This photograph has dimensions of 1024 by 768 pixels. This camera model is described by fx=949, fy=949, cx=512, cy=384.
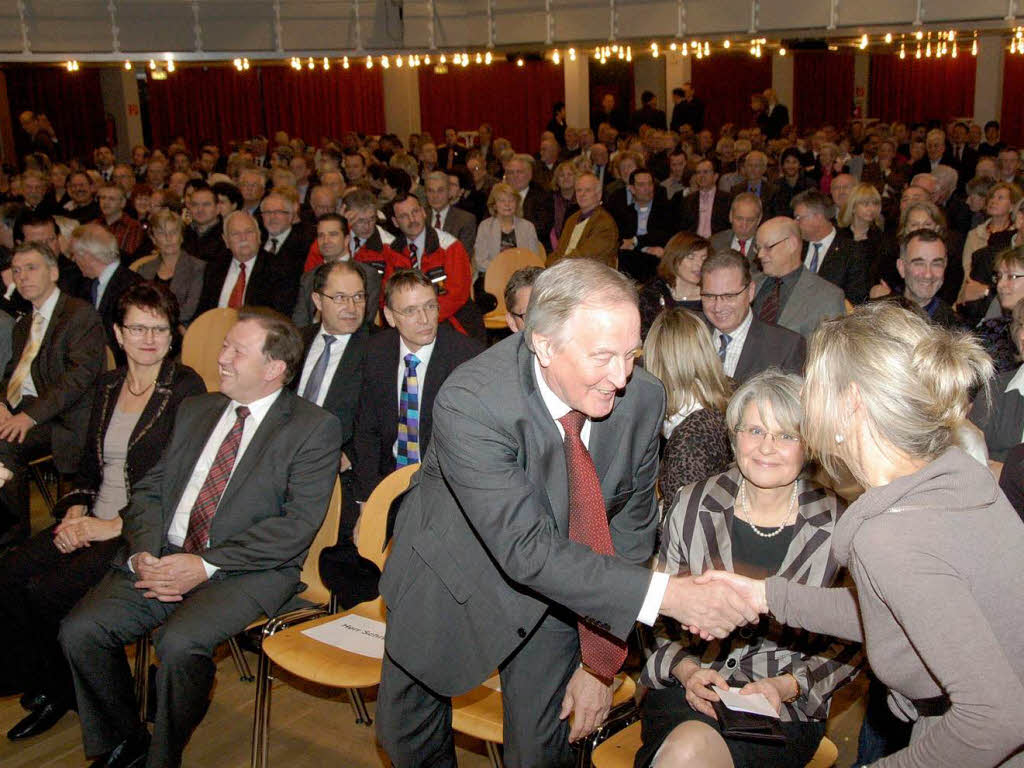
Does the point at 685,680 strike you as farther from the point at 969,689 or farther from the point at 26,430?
the point at 26,430

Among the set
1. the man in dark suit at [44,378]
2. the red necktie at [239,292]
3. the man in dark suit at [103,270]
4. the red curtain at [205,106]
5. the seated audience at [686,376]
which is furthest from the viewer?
the red curtain at [205,106]

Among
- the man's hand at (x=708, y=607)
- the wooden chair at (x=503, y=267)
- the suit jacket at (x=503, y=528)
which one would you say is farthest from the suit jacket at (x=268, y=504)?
the wooden chair at (x=503, y=267)

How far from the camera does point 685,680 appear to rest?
246 centimetres

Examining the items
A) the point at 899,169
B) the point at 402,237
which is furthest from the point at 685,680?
the point at 899,169

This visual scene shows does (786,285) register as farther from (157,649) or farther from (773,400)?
(157,649)

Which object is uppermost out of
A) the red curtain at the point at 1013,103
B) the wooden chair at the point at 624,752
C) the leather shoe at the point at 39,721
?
the red curtain at the point at 1013,103

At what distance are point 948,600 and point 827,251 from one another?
514 cm

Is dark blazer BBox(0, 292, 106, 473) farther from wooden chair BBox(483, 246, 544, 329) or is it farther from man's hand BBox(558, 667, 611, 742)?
man's hand BBox(558, 667, 611, 742)

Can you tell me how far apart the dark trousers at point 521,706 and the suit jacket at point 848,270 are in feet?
14.2

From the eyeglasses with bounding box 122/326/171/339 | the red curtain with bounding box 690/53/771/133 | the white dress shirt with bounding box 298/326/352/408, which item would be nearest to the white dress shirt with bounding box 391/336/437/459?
the white dress shirt with bounding box 298/326/352/408

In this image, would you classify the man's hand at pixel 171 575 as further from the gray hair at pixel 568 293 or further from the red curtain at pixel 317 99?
the red curtain at pixel 317 99

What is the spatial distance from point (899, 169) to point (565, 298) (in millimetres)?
11046

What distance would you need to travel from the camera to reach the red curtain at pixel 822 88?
78.0ft

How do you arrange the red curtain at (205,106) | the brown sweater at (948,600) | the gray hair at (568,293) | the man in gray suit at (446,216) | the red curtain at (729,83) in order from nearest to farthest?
1. the brown sweater at (948,600)
2. the gray hair at (568,293)
3. the man in gray suit at (446,216)
4. the red curtain at (205,106)
5. the red curtain at (729,83)
